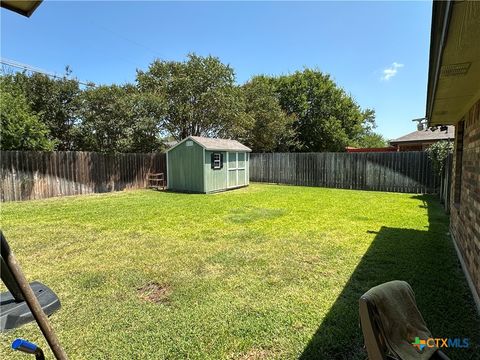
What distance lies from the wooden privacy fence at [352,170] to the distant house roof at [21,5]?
12.4m

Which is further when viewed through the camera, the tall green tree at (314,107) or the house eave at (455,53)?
the tall green tree at (314,107)

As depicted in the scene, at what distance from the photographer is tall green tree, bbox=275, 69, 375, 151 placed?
78.5 ft

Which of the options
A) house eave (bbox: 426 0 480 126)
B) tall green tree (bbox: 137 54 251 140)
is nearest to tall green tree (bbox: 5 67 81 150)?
tall green tree (bbox: 137 54 251 140)

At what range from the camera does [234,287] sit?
10.6 feet

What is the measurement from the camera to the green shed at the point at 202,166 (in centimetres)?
1145

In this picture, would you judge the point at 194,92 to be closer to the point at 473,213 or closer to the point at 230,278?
the point at 230,278

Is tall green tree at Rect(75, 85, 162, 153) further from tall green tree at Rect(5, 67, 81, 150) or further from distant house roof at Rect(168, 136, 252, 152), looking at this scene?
distant house roof at Rect(168, 136, 252, 152)

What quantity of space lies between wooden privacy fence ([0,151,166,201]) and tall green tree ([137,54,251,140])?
162 inches

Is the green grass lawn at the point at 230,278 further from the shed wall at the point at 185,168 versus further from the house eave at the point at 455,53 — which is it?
the shed wall at the point at 185,168

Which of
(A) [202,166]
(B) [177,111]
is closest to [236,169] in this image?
(A) [202,166]

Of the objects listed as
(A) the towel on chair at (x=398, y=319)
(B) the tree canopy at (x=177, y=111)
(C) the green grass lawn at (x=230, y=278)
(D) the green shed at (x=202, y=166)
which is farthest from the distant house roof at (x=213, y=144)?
(A) the towel on chair at (x=398, y=319)

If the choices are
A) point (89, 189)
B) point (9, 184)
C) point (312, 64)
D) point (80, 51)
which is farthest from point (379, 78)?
point (9, 184)

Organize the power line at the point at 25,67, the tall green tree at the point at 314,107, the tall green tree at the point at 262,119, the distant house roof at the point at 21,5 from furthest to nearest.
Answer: the tall green tree at the point at 314,107 < the tall green tree at the point at 262,119 < the power line at the point at 25,67 < the distant house roof at the point at 21,5

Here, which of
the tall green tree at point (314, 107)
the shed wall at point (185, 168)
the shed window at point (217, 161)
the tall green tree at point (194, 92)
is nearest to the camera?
the shed wall at point (185, 168)
